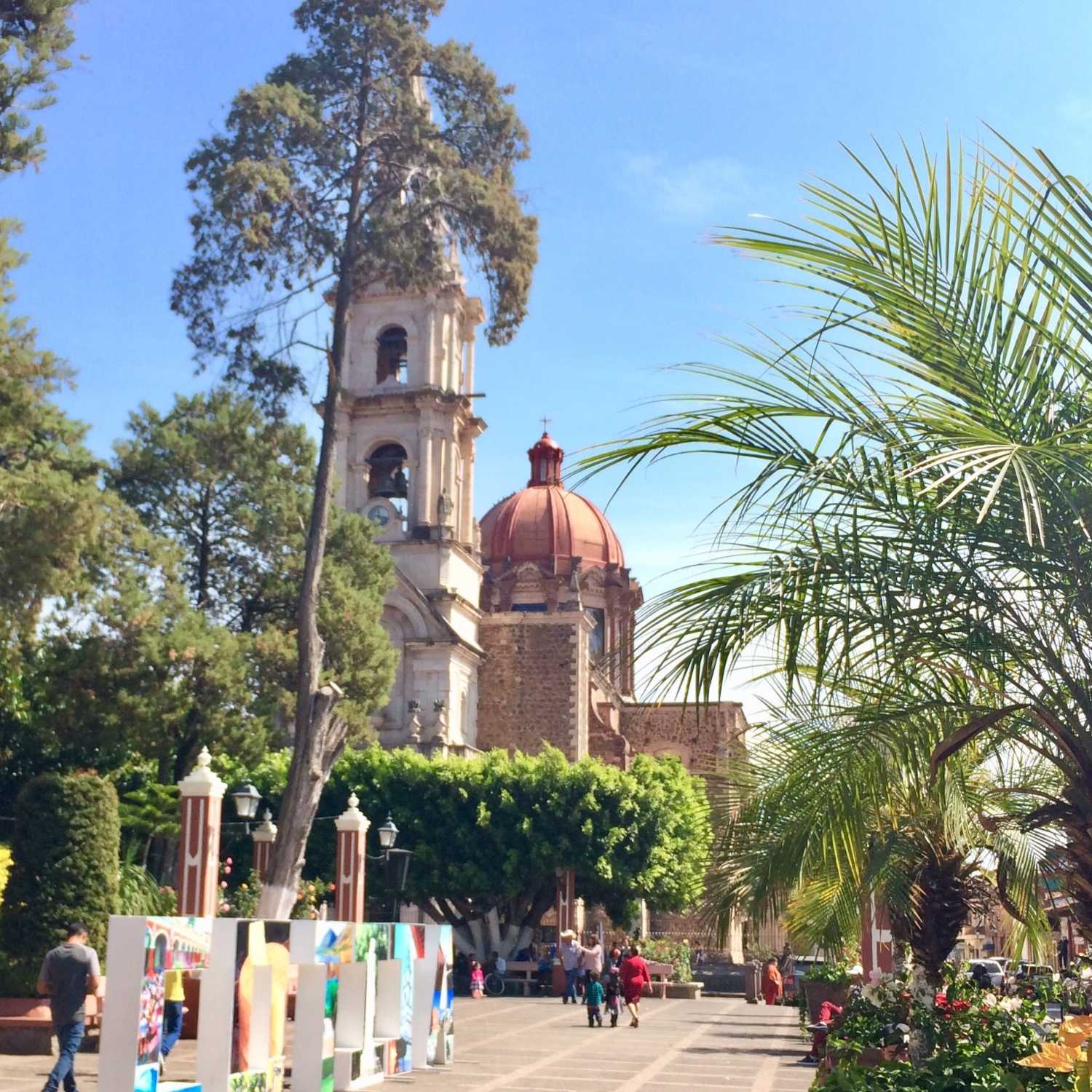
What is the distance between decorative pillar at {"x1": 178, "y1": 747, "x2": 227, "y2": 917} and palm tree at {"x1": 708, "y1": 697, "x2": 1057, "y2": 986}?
622 centimetres

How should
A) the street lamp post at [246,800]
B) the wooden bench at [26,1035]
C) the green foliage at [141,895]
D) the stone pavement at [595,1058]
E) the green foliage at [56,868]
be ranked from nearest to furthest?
the stone pavement at [595,1058]
the wooden bench at [26,1035]
the green foliage at [56,868]
the green foliage at [141,895]
the street lamp post at [246,800]

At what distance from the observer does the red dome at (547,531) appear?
51.3 meters

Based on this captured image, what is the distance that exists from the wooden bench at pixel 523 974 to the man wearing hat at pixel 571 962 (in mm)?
2892

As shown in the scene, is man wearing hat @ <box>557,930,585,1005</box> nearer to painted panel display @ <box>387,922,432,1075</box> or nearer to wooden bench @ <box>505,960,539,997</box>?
wooden bench @ <box>505,960,539,997</box>

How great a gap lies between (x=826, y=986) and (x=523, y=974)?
41.6 ft

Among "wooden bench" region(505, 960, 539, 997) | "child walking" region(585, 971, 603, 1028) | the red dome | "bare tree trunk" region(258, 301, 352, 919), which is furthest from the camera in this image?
the red dome

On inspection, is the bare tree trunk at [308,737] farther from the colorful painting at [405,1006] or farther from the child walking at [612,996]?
the child walking at [612,996]

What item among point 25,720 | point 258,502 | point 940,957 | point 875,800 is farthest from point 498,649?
point 875,800

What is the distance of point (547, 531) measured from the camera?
170 feet

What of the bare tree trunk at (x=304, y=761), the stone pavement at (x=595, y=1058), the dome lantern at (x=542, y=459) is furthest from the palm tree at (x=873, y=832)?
the dome lantern at (x=542, y=459)

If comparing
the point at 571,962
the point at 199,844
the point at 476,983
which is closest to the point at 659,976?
the point at 476,983

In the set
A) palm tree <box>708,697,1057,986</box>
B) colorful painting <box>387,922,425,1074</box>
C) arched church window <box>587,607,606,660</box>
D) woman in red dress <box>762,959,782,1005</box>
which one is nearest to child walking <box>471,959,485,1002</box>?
woman in red dress <box>762,959,782,1005</box>

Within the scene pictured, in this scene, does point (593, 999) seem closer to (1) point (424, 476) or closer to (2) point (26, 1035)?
(2) point (26, 1035)

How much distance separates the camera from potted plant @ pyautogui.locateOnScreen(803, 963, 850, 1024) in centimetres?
1817
